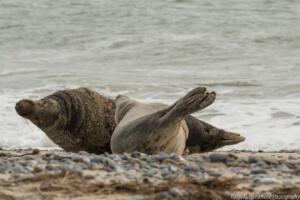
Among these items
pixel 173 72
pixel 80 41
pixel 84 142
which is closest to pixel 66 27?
pixel 80 41

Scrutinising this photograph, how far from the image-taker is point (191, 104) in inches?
171

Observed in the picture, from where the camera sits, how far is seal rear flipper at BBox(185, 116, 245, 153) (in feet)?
18.0

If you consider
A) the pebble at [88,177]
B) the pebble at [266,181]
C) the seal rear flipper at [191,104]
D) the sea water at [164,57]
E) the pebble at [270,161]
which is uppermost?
the seal rear flipper at [191,104]

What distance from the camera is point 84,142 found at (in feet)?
18.6

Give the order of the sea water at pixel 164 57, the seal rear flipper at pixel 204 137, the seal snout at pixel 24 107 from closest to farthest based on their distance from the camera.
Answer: the seal snout at pixel 24 107, the seal rear flipper at pixel 204 137, the sea water at pixel 164 57

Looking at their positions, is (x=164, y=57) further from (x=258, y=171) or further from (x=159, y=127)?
(x=258, y=171)

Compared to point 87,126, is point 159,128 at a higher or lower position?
higher

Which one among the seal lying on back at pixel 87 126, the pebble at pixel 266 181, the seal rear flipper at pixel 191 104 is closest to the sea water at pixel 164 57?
the seal lying on back at pixel 87 126

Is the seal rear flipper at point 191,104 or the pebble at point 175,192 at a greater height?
the seal rear flipper at point 191,104

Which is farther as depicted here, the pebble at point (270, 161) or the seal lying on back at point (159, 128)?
the seal lying on back at point (159, 128)

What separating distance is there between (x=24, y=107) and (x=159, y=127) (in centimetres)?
143

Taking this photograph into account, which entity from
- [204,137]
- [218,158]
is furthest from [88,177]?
[204,137]

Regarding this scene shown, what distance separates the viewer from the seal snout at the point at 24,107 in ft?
16.8

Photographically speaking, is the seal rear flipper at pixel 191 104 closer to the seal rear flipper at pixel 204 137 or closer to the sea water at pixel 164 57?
the seal rear flipper at pixel 204 137
